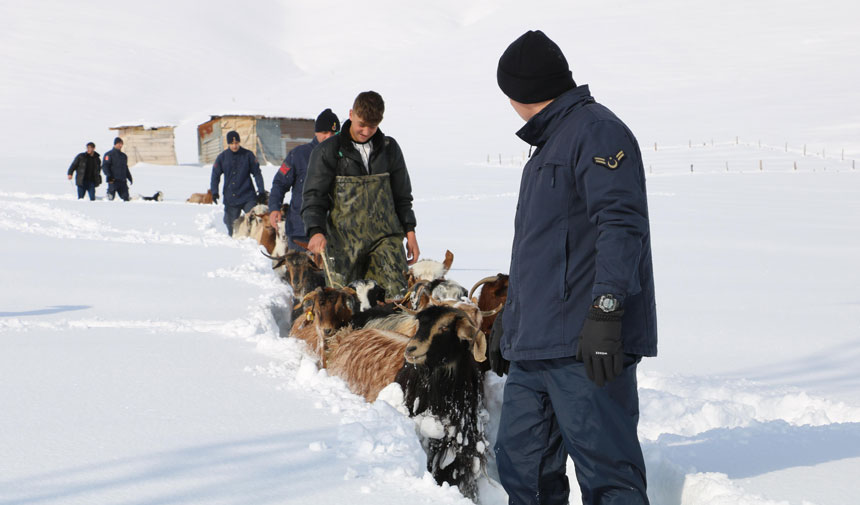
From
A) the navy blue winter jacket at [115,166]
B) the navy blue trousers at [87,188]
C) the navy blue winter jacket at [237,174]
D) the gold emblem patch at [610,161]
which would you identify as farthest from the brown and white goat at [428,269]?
the navy blue trousers at [87,188]

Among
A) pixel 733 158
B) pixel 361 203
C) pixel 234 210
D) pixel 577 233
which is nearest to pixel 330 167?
pixel 361 203

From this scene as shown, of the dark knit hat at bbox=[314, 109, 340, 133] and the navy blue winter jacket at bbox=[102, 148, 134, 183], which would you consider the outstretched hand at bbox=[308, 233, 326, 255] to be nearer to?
the dark knit hat at bbox=[314, 109, 340, 133]

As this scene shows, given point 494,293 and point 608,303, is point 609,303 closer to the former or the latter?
point 608,303

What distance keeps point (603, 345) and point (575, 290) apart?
238mm

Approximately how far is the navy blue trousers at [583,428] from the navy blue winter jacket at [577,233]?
10cm

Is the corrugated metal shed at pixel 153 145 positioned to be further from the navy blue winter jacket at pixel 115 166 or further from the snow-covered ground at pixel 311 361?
the navy blue winter jacket at pixel 115 166

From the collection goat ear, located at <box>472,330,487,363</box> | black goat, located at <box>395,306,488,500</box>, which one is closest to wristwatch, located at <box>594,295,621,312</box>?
goat ear, located at <box>472,330,487,363</box>

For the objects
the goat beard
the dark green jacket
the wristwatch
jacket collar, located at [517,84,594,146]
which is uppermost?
jacket collar, located at [517,84,594,146]

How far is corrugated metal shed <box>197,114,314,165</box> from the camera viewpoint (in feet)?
133

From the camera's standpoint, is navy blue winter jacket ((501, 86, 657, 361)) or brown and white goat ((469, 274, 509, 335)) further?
brown and white goat ((469, 274, 509, 335))

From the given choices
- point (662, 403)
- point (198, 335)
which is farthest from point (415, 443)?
point (198, 335)

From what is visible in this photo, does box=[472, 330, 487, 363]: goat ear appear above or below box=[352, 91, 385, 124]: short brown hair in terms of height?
below

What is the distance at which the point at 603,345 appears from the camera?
2404 mm

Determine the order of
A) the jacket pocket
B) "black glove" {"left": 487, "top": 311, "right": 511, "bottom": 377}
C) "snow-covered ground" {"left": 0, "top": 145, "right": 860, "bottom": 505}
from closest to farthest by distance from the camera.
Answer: the jacket pocket, "snow-covered ground" {"left": 0, "top": 145, "right": 860, "bottom": 505}, "black glove" {"left": 487, "top": 311, "right": 511, "bottom": 377}
